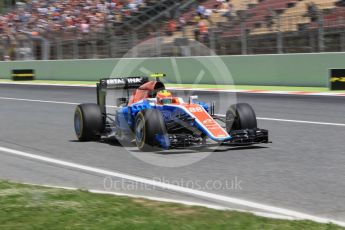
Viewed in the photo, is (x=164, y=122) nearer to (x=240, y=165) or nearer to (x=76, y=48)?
(x=240, y=165)

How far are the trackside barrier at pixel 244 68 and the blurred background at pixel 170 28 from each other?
0.41m

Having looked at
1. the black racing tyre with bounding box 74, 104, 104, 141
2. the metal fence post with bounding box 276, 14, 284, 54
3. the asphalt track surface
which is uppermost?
the metal fence post with bounding box 276, 14, 284, 54

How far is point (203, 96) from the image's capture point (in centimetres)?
1988

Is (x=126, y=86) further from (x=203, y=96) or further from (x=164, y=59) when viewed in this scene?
(x=164, y=59)

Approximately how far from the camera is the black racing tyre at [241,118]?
9.41m

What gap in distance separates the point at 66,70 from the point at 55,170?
966 inches

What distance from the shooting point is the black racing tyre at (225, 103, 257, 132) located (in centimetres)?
941

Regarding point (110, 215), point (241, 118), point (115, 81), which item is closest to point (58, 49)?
point (115, 81)

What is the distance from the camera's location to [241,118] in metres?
9.40

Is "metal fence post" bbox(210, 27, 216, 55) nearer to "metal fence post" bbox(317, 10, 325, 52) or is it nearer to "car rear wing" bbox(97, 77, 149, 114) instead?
"metal fence post" bbox(317, 10, 325, 52)

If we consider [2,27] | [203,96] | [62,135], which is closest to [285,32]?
[203,96]

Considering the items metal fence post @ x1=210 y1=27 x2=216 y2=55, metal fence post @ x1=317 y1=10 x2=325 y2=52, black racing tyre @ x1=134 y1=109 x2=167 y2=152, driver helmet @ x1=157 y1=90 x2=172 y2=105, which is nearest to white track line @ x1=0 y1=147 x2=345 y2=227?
black racing tyre @ x1=134 y1=109 x2=167 y2=152

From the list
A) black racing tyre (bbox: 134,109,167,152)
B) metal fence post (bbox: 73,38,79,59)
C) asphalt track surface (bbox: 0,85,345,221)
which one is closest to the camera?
asphalt track surface (bbox: 0,85,345,221)

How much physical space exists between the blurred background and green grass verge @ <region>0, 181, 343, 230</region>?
15333 mm
